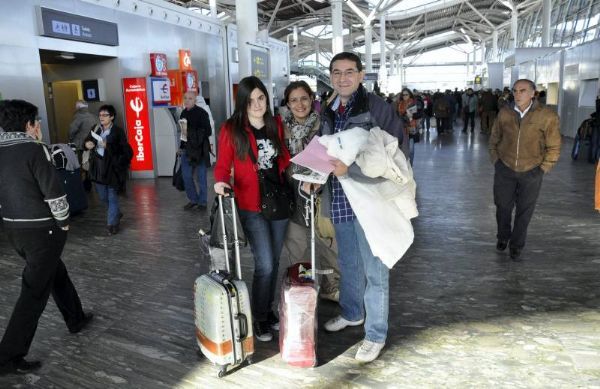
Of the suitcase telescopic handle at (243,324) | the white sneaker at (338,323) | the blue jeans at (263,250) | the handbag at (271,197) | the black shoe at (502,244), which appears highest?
the handbag at (271,197)

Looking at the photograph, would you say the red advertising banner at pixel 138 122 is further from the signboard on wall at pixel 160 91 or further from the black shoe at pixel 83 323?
the black shoe at pixel 83 323

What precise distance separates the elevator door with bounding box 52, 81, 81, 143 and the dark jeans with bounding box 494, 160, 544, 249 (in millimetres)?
10278

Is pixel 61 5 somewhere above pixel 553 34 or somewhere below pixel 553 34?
below

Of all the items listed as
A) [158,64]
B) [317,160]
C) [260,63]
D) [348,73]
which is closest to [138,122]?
[158,64]

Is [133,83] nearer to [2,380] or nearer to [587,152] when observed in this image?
[2,380]

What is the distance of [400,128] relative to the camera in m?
2.93

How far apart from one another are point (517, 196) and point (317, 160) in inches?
116

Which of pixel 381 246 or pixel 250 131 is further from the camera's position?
pixel 250 131

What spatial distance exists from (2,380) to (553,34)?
3471cm

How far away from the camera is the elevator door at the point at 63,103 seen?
468 inches

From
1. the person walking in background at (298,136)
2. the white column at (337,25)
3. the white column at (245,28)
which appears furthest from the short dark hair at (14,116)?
the white column at (337,25)

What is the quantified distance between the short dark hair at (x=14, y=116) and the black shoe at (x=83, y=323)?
145 cm

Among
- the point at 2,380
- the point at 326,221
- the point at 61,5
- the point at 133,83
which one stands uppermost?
the point at 61,5

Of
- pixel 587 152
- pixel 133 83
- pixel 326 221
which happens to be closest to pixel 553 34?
pixel 587 152
